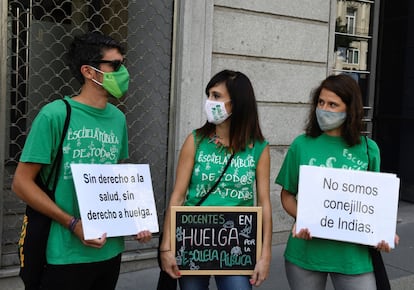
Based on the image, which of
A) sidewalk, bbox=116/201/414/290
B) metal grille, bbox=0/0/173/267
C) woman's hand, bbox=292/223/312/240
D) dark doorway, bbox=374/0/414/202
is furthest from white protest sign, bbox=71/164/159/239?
dark doorway, bbox=374/0/414/202

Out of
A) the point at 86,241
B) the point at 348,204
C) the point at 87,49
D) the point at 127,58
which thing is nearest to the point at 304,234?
the point at 348,204

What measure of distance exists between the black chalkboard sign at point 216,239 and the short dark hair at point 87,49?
→ 83 centimetres

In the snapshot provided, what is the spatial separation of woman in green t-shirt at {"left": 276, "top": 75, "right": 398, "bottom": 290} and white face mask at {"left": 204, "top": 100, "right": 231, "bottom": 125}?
1.48 ft

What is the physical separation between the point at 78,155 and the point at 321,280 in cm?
142

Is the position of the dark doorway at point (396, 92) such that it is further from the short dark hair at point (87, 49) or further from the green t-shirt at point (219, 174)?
the short dark hair at point (87, 49)

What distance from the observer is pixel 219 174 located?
2.69m

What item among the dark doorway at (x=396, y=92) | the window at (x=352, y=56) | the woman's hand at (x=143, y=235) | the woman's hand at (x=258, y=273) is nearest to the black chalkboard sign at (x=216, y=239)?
the woman's hand at (x=258, y=273)

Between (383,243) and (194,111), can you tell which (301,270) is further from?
(194,111)

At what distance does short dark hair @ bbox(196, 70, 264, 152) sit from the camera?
8.94 ft

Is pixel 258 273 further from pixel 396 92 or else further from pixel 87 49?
pixel 396 92

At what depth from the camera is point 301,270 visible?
2.80 m

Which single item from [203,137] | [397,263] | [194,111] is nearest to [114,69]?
[203,137]

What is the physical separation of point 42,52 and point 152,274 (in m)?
2.47

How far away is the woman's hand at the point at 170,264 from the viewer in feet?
8.71
